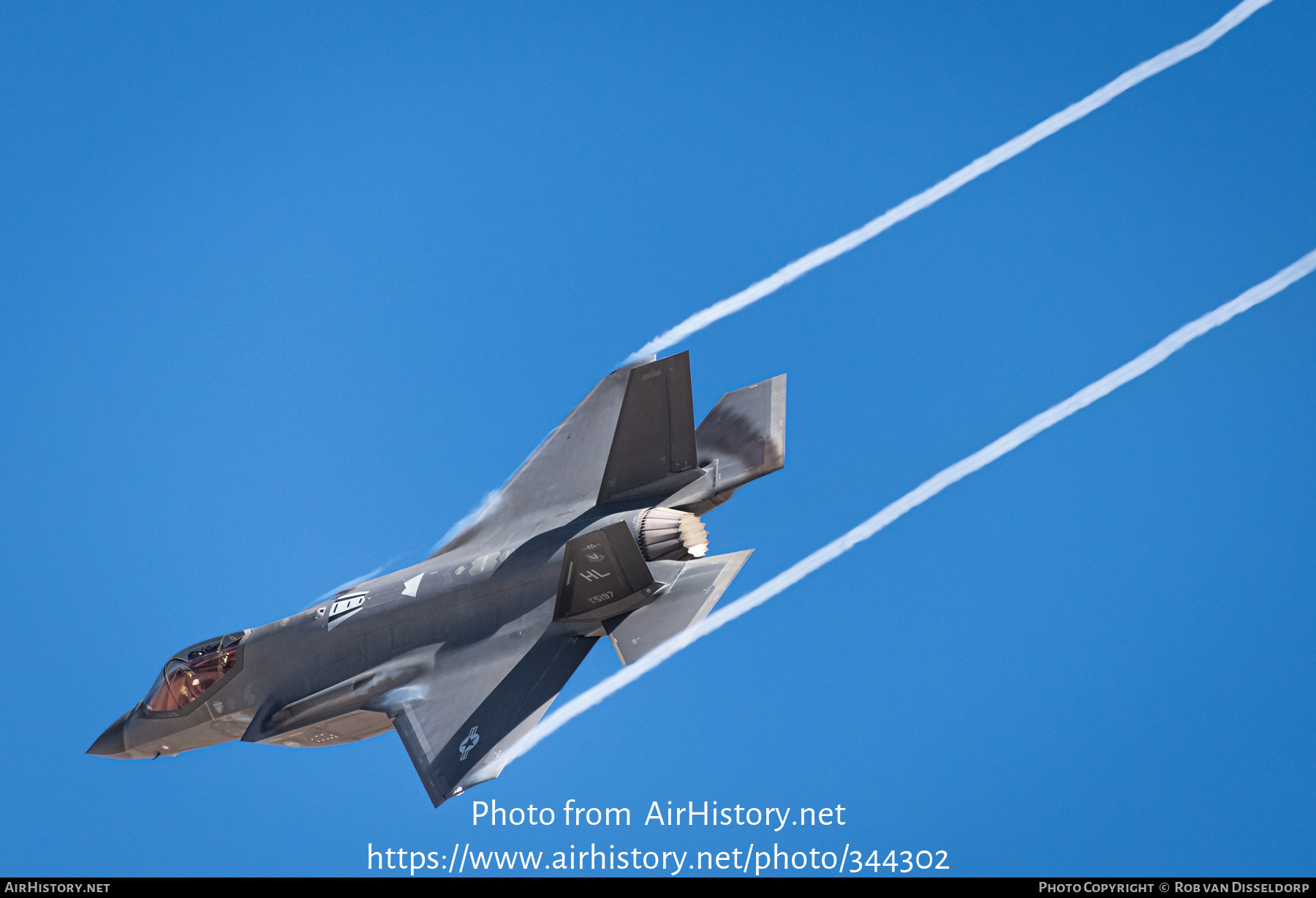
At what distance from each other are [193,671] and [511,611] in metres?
5.38

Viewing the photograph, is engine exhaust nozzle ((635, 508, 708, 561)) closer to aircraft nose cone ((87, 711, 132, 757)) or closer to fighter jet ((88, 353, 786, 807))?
fighter jet ((88, 353, 786, 807))

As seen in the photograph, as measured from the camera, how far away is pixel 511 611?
1748 centimetres

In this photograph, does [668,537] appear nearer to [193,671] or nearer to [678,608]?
[678,608]

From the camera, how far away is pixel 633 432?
1886 centimetres

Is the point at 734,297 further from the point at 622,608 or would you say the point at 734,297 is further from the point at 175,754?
the point at 175,754

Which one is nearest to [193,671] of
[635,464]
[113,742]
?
[113,742]

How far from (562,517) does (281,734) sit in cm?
504

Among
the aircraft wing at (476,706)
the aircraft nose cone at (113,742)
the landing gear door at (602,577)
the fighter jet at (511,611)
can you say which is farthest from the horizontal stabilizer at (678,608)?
the aircraft nose cone at (113,742)

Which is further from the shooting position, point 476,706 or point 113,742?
point 113,742

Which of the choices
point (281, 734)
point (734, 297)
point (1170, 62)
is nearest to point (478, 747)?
point (281, 734)

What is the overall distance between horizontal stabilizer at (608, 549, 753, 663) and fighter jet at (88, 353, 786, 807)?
0.07 ft

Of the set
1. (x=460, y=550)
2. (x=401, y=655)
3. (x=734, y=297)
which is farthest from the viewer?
(x=734, y=297)

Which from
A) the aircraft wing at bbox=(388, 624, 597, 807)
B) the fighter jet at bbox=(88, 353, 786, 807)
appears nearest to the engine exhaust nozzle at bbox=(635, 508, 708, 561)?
the fighter jet at bbox=(88, 353, 786, 807)

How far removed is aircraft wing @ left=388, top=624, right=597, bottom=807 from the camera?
52.7 feet
